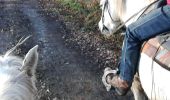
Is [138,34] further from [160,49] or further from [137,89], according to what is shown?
[137,89]

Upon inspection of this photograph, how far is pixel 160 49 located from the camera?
5191mm

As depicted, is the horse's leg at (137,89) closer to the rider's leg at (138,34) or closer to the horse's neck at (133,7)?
the rider's leg at (138,34)

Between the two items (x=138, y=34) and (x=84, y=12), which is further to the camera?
(x=84, y=12)

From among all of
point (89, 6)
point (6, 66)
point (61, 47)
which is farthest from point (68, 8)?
point (6, 66)

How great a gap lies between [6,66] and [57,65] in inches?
189

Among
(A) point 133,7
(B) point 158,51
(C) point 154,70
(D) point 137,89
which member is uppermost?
(A) point 133,7

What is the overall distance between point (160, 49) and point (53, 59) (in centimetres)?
401

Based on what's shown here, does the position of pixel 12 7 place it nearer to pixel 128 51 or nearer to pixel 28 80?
pixel 128 51

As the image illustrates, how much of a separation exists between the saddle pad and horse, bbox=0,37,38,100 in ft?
5.27

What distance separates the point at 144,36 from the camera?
5562 millimetres

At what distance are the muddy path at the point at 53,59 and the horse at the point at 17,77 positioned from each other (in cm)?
338

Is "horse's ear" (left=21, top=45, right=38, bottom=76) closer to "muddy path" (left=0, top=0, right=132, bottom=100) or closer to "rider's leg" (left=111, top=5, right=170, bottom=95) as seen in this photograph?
"rider's leg" (left=111, top=5, right=170, bottom=95)

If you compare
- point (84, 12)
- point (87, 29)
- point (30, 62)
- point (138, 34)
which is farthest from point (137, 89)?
point (84, 12)

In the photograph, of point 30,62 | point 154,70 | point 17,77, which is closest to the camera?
point 17,77
